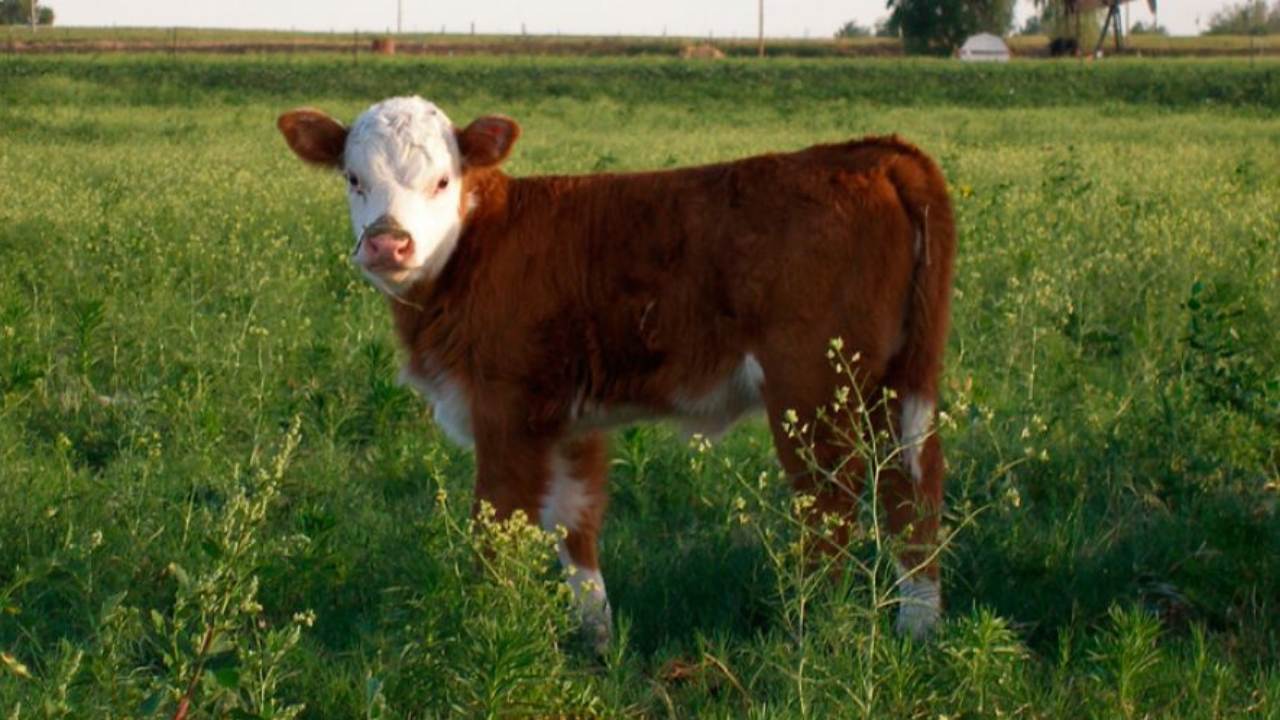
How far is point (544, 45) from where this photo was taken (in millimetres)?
76000

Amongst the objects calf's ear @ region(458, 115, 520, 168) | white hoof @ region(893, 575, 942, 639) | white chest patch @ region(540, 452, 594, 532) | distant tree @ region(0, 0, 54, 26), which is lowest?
white hoof @ region(893, 575, 942, 639)

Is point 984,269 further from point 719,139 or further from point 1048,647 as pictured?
point 719,139

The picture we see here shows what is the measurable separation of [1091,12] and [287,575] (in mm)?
81259

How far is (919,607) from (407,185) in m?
2.07

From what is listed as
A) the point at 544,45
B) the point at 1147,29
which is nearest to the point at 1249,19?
the point at 1147,29

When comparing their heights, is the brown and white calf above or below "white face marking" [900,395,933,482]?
above

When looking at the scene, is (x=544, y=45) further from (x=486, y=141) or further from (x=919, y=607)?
(x=919, y=607)

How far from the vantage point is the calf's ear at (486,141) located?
5.93 meters

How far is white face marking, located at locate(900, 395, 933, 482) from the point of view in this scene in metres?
5.31

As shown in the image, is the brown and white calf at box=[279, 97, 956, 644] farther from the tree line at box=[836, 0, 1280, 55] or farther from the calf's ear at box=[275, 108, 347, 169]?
the tree line at box=[836, 0, 1280, 55]

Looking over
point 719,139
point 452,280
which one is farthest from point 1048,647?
point 719,139

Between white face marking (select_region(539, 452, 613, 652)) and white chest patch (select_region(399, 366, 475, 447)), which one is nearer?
white face marking (select_region(539, 452, 613, 652))

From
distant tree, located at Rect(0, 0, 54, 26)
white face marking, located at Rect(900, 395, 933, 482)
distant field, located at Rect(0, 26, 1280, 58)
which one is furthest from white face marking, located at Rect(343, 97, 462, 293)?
distant tree, located at Rect(0, 0, 54, 26)

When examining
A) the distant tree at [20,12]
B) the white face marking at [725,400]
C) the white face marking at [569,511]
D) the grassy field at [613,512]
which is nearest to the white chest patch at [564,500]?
the white face marking at [569,511]
